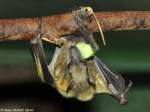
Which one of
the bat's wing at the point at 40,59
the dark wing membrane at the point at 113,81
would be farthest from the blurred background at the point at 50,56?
the bat's wing at the point at 40,59

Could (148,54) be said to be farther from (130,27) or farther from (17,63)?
(130,27)

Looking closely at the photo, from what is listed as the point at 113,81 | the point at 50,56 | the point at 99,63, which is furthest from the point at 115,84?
the point at 50,56

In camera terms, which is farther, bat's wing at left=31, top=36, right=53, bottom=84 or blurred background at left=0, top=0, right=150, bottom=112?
blurred background at left=0, top=0, right=150, bottom=112

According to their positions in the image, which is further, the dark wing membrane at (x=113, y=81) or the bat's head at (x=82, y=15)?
the dark wing membrane at (x=113, y=81)

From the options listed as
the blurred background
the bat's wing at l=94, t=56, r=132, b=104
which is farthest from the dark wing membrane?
the blurred background

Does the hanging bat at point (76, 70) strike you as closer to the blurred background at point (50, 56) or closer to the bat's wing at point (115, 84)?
the bat's wing at point (115, 84)

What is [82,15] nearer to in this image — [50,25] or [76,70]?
[50,25]

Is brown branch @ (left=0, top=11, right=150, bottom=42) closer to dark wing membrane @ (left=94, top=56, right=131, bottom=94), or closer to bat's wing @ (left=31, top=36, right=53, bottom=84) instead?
bat's wing @ (left=31, top=36, right=53, bottom=84)
